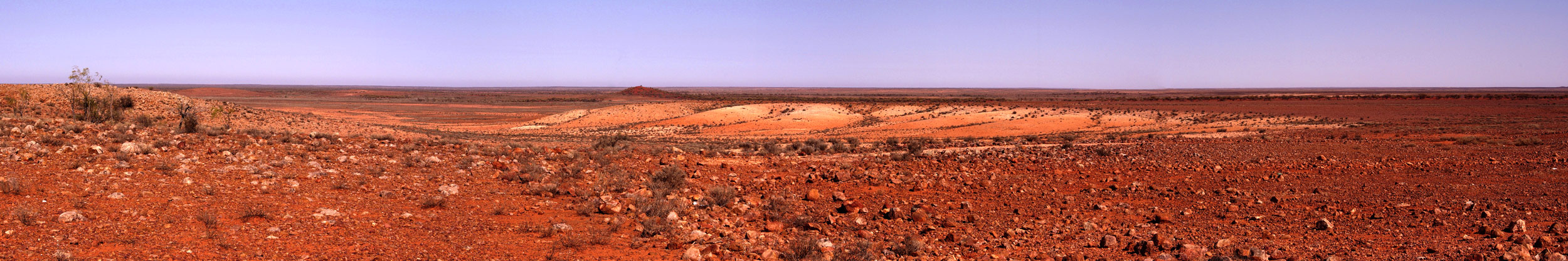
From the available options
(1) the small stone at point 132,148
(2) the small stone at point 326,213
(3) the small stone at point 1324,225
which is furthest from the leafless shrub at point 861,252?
(1) the small stone at point 132,148

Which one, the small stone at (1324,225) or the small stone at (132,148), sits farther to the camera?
the small stone at (132,148)

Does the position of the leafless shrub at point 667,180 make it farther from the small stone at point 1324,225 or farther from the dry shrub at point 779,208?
the small stone at point 1324,225

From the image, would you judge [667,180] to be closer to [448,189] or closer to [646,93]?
[448,189]

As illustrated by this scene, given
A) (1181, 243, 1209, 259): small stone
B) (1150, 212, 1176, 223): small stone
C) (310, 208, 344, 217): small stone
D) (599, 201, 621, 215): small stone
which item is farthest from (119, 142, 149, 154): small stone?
(1150, 212, 1176, 223): small stone

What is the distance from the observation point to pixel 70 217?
5.84 meters

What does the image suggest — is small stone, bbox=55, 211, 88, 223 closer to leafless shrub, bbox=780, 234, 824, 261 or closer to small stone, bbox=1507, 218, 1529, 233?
leafless shrub, bbox=780, 234, 824, 261

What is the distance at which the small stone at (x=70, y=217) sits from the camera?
5.79m

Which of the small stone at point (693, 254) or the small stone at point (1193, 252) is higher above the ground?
the small stone at point (1193, 252)

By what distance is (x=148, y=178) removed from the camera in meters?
7.69

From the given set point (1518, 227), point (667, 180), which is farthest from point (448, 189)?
point (1518, 227)

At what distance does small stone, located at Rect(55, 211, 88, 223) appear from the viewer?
5.79 metres

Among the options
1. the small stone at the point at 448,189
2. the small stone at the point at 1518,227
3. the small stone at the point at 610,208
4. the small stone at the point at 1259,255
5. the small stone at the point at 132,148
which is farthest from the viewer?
the small stone at the point at 132,148

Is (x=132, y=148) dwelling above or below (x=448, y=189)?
above

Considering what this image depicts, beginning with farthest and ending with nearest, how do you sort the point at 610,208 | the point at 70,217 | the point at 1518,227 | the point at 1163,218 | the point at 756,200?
1. the point at 756,200
2. the point at 610,208
3. the point at 1163,218
4. the point at 1518,227
5. the point at 70,217
